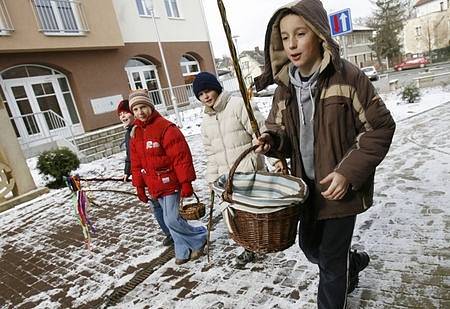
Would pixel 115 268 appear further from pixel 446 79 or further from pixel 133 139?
pixel 446 79

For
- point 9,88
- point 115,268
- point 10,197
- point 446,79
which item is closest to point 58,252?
point 115,268

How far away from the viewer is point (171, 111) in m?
17.0

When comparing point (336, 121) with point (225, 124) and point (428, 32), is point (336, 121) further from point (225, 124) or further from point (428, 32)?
point (428, 32)

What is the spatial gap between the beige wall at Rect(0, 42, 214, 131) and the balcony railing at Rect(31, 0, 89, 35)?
94cm

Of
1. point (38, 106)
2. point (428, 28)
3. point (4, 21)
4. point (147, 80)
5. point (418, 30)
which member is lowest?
point (38, 106)

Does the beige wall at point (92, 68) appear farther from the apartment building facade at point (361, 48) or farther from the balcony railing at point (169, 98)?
the apartment building facade at point (361, 48)

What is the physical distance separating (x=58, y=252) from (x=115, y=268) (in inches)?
51.6

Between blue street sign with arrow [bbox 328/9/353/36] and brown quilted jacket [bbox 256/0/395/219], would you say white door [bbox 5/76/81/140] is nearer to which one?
blue street sign with arrow [bbox 328/9/353/36]

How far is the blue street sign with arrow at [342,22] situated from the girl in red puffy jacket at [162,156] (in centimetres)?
476

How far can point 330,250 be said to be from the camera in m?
1.83

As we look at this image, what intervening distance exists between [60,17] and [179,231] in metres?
13.0

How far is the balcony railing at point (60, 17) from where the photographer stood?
40.4ft

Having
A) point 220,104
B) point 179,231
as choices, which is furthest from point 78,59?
point 220,104

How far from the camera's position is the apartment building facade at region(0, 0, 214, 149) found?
11930mm
